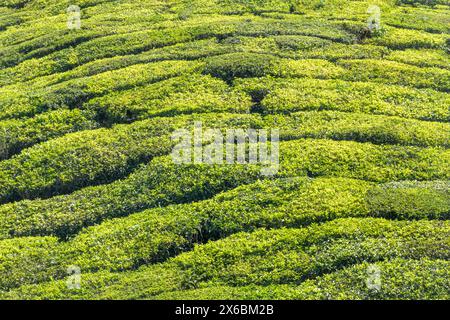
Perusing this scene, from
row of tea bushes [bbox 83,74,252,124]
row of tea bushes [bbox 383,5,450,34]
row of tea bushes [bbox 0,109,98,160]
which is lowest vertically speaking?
row of tea bushes [bbox 0,109,98,160]

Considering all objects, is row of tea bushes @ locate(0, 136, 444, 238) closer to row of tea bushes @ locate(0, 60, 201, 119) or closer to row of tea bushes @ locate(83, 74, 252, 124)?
row of tea bushes @ locate(83, 74, 252, 124)

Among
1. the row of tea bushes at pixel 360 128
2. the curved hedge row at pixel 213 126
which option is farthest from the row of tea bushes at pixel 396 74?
the curved hedge row at pixel 213 126

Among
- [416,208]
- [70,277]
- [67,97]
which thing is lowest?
[70,277]

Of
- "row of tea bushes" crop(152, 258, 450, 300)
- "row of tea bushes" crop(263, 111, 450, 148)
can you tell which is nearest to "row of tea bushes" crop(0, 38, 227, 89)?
"row of tea bushes" crop(263, 111, 450, 148)

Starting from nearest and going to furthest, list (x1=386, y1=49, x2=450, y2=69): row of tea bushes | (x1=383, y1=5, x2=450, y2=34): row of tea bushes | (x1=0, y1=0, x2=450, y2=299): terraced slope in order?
(x1=0, y1=0, x2=450, y2=299): terraced slope → (x1=386, y1=49, x2=450, y2=69): row of tea bushes → (x1=383, y1=5, x2=450, y2=34): row of tea bushes

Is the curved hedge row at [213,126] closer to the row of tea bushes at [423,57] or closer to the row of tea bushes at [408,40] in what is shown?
the row of tea bushes at [423,57]

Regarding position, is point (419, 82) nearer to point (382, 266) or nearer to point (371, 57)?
point (371, 57)

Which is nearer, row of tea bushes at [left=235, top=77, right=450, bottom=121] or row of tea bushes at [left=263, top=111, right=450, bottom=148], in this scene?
row of tea bushes at [left=263, top=111, right=450, bottom=148]
